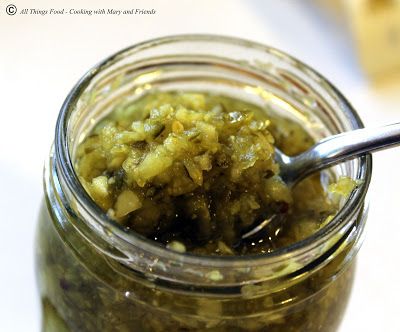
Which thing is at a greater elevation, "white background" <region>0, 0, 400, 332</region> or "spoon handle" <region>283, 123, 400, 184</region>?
"white background" <region>0, 0, 400, 332</region>

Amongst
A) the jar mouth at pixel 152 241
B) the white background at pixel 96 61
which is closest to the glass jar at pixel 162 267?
the jar mouth at pixel 152 241

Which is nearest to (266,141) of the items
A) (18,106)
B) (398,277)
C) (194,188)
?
(194,188)

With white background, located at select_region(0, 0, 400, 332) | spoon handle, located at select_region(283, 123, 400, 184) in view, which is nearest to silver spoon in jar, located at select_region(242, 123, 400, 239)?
spoon handle, located at select_region(283, 123, 400, 184)

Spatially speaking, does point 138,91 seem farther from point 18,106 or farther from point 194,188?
point 18,106

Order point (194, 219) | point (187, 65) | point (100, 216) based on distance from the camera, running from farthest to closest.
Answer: point (187, 65) → point (194, 219) → point (100, 216)

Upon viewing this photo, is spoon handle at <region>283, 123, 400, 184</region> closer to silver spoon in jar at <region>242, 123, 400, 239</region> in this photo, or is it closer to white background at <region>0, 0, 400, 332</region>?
silver spoon in jar at <region>242, 123, 400, 239</region>

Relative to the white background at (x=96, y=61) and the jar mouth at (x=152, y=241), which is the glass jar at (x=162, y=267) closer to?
the jar mouth at (x=152, y=241)

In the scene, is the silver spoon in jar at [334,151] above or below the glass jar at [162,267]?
above
